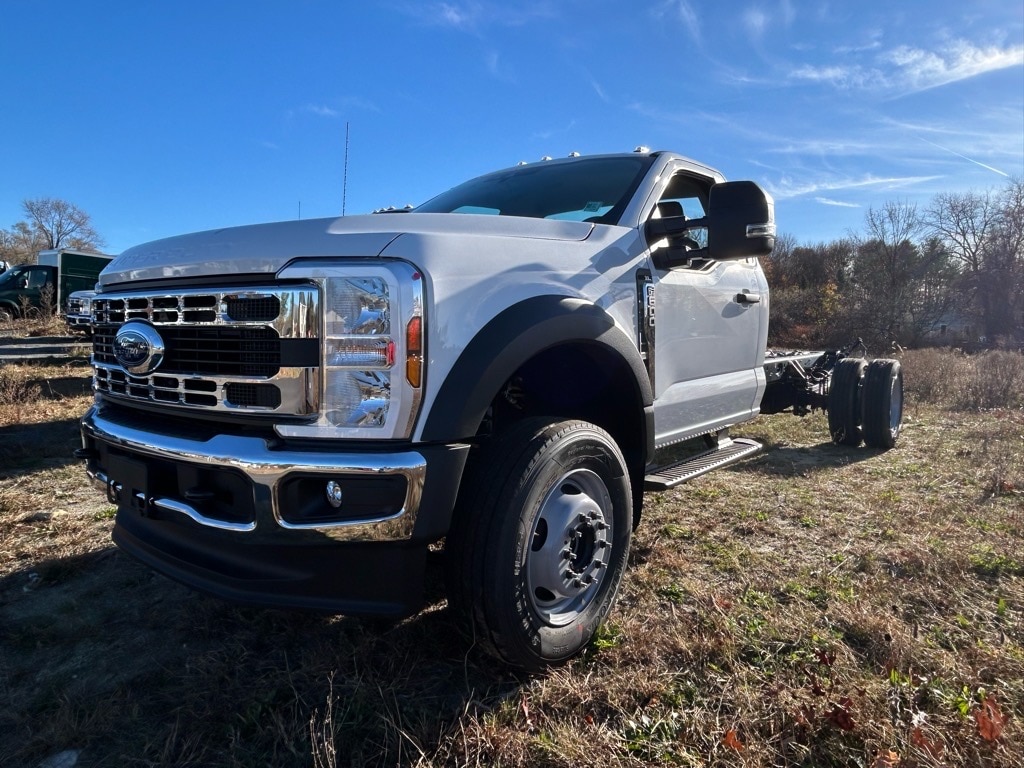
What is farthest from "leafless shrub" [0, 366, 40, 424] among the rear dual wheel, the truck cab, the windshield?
the truck cab

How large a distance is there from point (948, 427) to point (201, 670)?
328 inches

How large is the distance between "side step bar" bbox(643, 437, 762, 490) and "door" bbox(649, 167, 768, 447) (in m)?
0.15

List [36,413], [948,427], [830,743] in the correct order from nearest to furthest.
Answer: [830,743]
[36,413]
[948,427]

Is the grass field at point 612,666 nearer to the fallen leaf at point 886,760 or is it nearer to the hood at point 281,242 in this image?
the fallen leaf at point 886,760

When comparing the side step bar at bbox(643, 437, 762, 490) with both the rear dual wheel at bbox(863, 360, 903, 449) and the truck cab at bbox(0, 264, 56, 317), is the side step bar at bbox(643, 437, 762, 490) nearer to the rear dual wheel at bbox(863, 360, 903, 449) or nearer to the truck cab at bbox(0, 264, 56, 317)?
the rear dual wheel at bbox(863, 360, 903, 449)

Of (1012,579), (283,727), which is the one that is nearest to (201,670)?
(283,727)

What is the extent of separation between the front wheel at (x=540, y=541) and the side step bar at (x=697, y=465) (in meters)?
0.44

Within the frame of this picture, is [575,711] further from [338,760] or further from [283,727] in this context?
[283,727]

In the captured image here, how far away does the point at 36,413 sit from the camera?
278 inches

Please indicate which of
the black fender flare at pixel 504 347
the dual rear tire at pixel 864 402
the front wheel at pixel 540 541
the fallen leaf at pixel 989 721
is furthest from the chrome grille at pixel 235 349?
the dual rear tire at pixel 864 402

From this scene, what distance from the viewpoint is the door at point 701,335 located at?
3.28 meters

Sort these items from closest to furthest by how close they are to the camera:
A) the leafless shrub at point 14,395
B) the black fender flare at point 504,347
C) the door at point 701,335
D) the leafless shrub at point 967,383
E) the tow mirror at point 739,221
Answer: the black fender flare at point 504,347 < the tow mirror at point 739,221 < the door at point 701,335 < the leafless shrub at point 14,395 < the leafless shrub at point 967,383

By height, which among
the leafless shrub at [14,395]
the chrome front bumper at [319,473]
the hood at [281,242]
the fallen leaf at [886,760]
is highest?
the hood at [281,242]

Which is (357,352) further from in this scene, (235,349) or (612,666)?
(612,666)
